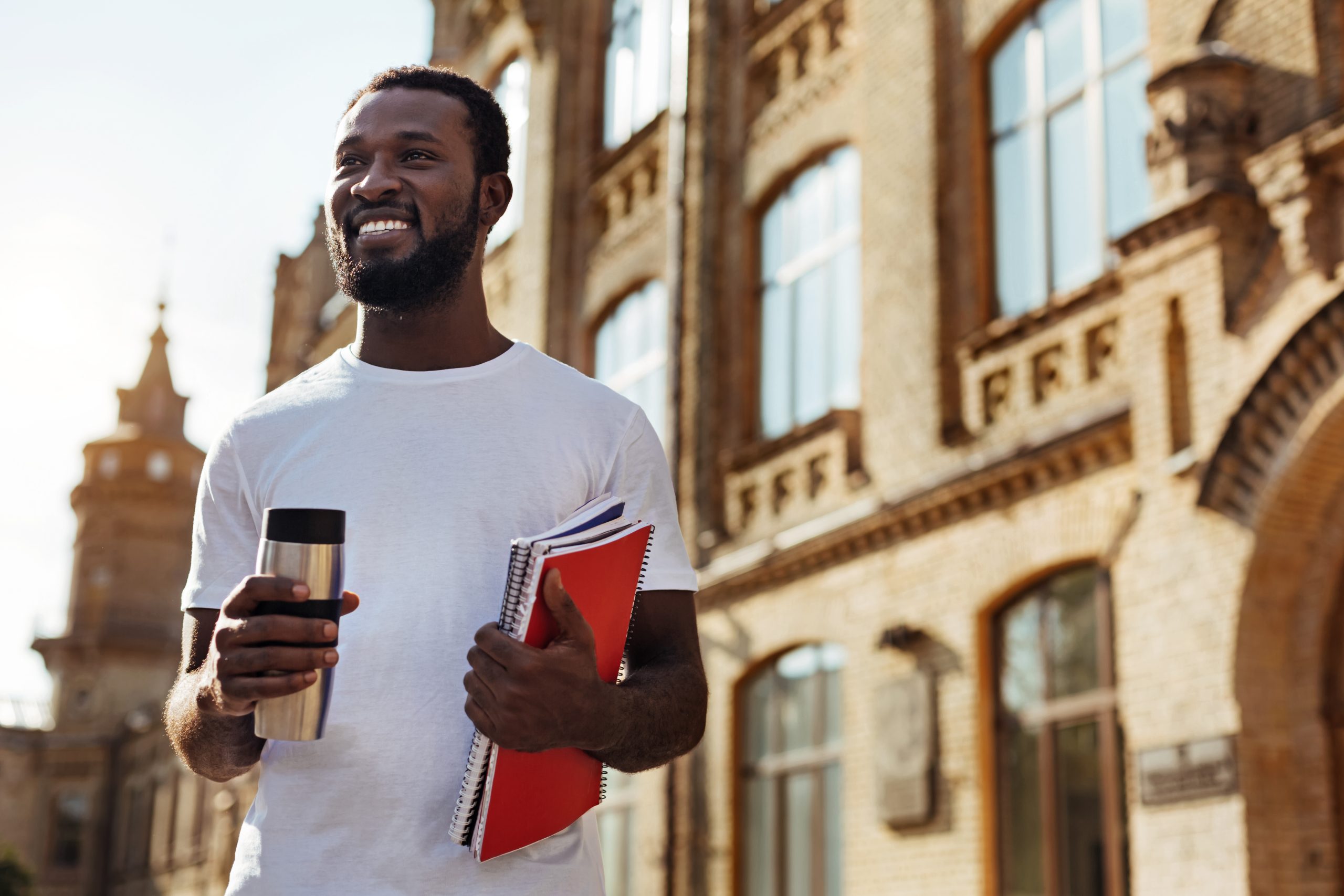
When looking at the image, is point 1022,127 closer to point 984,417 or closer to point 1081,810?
point 984,417

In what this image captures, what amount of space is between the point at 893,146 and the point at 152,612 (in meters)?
39.3

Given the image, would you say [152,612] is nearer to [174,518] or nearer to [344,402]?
[174,518]

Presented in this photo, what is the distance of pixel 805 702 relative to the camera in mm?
13602

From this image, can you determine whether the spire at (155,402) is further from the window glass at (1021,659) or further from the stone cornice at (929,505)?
the window glass at (1021,659)

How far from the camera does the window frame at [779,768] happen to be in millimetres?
12992

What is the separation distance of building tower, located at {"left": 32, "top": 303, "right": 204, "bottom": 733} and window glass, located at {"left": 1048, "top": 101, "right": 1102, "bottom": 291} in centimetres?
3743

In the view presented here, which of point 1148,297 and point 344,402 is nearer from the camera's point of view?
point 344,402

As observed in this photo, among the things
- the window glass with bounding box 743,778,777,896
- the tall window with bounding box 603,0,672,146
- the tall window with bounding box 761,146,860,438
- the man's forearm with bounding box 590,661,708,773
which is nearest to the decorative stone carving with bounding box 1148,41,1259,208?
the tall window with bounding box 761,146,860,438

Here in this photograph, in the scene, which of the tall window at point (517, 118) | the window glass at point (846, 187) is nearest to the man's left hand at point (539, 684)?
the window glass at point (846, 187)

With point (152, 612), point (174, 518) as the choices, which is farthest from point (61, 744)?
point (174, 518)

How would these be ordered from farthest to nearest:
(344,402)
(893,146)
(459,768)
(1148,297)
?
(893,146) → (1148,297) → (344,402) → (459,768)

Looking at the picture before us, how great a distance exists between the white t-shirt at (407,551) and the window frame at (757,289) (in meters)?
12.1

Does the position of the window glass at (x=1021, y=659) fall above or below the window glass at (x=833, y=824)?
above

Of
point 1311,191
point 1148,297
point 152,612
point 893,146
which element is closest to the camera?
point 1311,191
